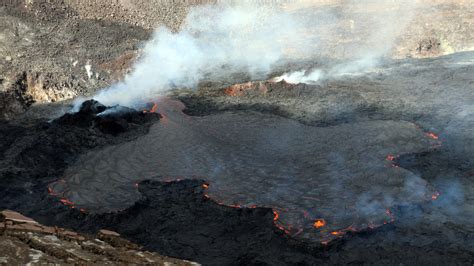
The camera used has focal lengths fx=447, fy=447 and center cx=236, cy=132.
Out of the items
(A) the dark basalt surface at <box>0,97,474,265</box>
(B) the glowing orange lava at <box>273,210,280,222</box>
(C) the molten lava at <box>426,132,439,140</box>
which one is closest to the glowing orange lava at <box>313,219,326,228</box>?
(A) the dark basalt surface at <box>0,97,474,265</box>

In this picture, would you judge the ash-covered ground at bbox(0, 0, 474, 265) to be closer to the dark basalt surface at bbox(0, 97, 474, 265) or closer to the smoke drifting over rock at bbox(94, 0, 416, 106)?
the dark basalt surface at bbox(0, 97, 474, 265)

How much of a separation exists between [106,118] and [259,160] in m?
6.19

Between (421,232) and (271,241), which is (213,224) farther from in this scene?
(421,232)

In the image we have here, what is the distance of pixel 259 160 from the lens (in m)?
13.1

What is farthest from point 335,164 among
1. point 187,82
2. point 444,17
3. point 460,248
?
point 444,17

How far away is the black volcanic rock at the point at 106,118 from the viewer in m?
15.7

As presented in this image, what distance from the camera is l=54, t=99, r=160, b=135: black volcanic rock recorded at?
15.7 metres

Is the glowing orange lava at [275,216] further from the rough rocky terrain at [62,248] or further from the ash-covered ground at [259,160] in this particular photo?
the rough rocky terrain at [62,248]

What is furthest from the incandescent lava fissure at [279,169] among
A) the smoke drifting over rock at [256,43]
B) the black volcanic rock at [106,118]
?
the smoke drifting over rock at [256,43]

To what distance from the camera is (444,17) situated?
24906 mm

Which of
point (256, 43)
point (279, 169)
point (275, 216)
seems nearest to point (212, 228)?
point (275, 216)

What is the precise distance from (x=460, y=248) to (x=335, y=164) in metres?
4.26

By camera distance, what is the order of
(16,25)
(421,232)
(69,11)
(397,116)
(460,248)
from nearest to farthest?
(460,248) → (421,232) → (397,116) → (16,25) → (69,11)

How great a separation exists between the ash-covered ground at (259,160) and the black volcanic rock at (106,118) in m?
0.06
